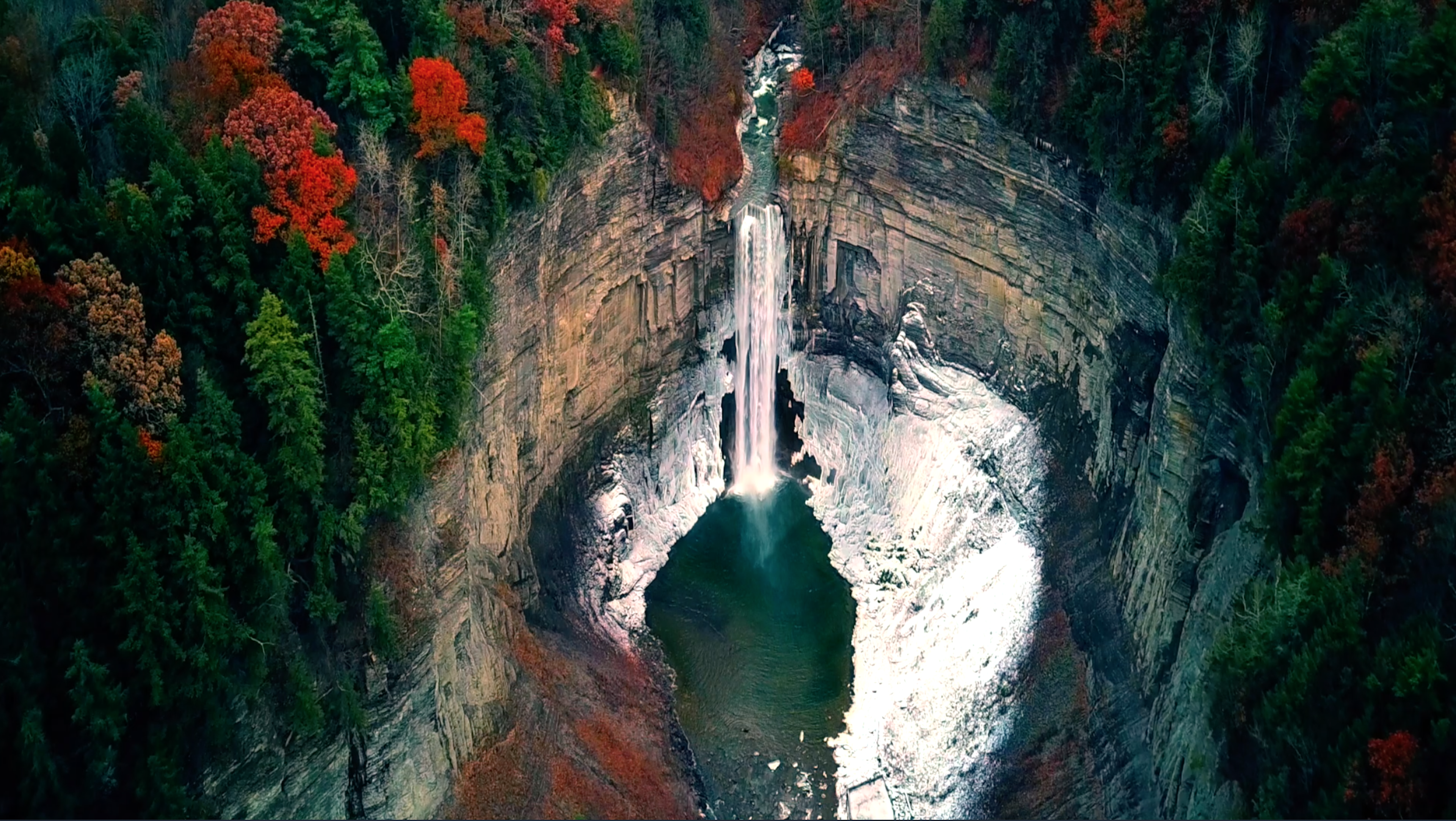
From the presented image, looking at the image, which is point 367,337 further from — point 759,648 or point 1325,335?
point 1325,335

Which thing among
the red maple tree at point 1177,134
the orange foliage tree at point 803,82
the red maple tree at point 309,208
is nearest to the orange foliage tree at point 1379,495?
the red maple tree at point 1177,134

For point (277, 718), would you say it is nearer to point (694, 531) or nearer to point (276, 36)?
point (276, 36)

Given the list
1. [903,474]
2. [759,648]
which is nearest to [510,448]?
[759,648]

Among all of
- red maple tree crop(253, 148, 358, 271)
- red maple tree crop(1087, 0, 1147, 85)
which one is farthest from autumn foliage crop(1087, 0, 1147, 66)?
red maple tree crop(253, 148, 358, 271)

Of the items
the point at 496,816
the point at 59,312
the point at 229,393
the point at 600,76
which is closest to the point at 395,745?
the point at 496,816

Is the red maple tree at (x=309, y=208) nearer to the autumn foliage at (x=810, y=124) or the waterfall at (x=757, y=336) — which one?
the waterfall at (x=757, y=336)
